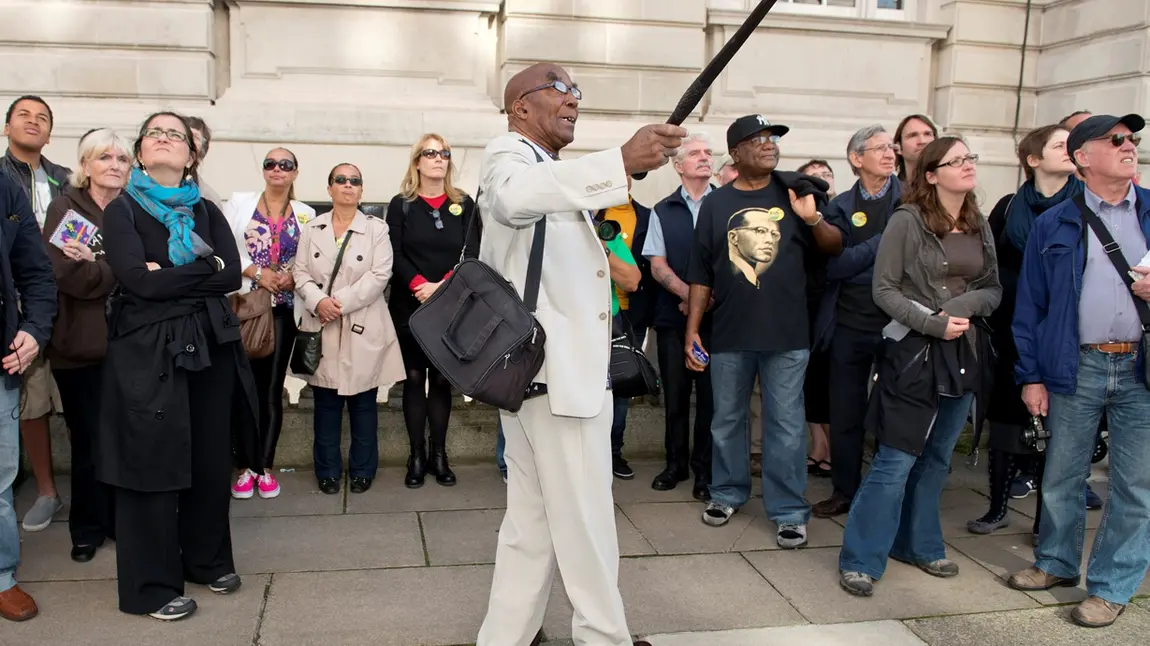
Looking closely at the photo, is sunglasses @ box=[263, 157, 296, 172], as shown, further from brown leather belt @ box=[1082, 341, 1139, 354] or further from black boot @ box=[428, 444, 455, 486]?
brown leather belt @ box=[1082, 341, 1139, 354]

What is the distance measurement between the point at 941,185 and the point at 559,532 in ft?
8.44

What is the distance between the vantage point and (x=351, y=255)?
19.0ft

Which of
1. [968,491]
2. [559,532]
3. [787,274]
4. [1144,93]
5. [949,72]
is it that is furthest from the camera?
[949,72]

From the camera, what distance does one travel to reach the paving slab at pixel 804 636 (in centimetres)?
384

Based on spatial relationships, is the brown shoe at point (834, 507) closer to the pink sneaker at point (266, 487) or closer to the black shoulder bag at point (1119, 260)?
the black shoulder bag at point (1119, 260)

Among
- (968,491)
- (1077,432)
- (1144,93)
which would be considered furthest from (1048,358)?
(1144,93)

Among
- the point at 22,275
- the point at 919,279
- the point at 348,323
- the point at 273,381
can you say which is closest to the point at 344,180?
the point at 348,323

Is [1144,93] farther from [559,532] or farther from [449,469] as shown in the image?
[559,532]

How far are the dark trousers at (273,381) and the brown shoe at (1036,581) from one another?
13.9 ft

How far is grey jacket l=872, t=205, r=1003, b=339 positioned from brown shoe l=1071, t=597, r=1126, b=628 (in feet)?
4.37

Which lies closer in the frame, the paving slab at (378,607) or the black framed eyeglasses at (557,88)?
the black framed eyeglasses at (557,88)

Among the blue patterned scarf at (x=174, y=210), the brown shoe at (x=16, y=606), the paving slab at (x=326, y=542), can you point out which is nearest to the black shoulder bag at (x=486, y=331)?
the blue patterned scarf at (x=174, y=210)

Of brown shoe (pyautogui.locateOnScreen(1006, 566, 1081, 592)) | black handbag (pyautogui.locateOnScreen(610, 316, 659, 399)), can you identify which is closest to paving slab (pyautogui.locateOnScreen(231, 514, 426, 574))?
black handbag (pyautogui.locateOnScreen(610, 316, 659, 399))

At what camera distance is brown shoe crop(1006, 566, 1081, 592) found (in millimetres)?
4461
